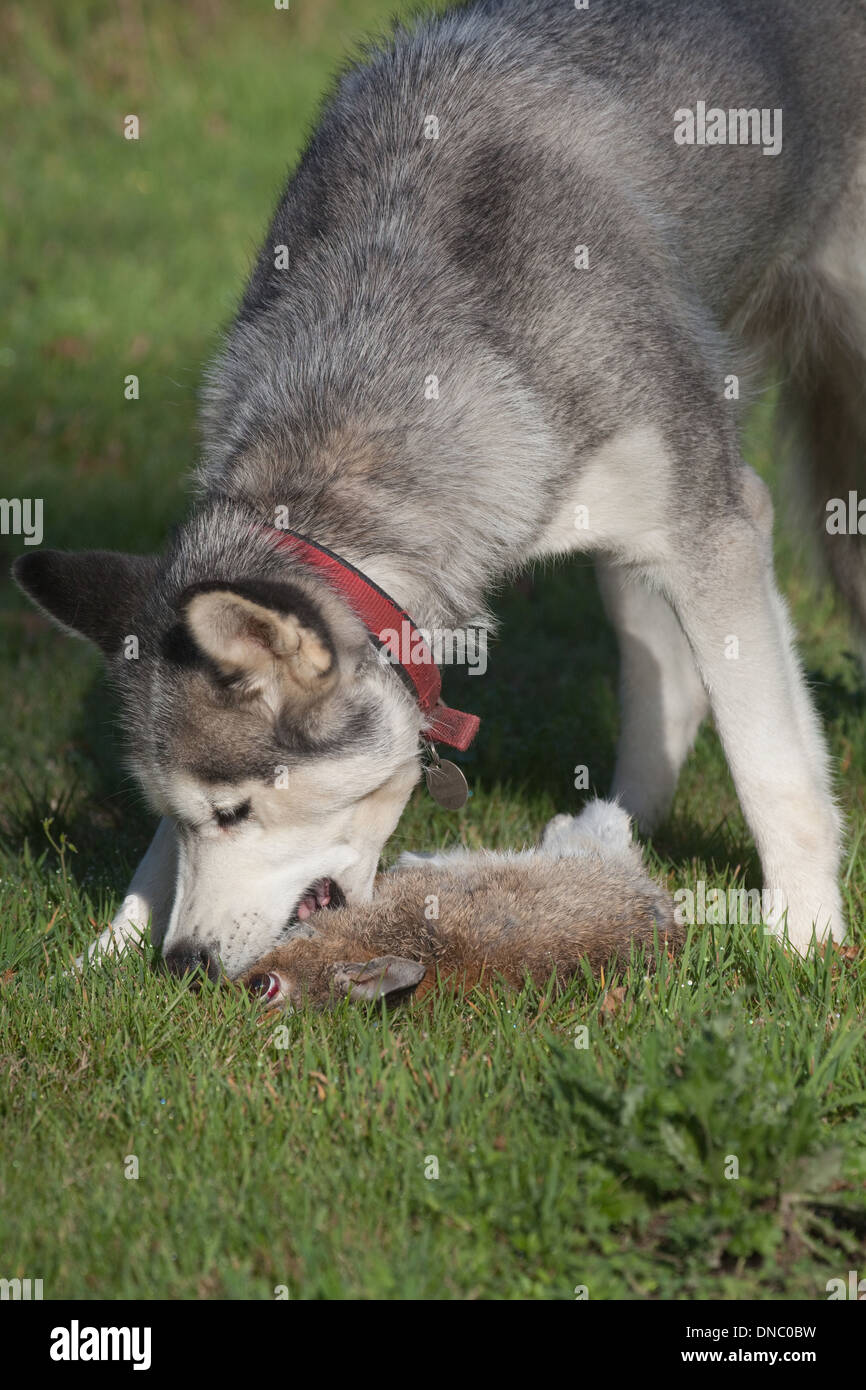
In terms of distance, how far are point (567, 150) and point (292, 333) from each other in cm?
86

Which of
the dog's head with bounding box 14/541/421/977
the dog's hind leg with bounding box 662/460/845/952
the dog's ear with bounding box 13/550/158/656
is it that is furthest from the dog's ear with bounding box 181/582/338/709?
the dog's hind leg with bounding box 662/460/845/952

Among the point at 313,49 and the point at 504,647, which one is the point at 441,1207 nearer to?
the point at 504,647

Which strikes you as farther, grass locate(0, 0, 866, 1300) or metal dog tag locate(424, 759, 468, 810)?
metal dog tag locate(424, 759, 468, 810)

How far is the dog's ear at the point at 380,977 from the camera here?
314 cm

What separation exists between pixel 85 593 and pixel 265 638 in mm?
642

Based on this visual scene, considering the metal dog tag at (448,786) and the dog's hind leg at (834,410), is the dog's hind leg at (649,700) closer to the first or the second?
the dog's hind leg at (834,410)

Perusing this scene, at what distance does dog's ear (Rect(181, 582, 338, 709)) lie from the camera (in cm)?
299

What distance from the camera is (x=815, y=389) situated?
494 cm

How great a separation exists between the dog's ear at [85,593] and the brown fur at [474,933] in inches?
34.7

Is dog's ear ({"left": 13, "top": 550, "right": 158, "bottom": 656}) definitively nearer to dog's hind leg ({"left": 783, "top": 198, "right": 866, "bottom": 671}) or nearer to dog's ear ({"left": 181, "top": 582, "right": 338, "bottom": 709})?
dog's ear ({"left": 181, "top": 582, "right": 338, "bottom": 709})

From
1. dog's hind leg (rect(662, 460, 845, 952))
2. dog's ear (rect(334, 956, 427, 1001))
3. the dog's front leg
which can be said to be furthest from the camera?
the dog's front leg

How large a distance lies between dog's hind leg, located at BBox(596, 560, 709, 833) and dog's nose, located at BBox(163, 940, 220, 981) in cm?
175

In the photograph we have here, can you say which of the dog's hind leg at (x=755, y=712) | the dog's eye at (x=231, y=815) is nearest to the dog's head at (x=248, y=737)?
the dog's eye at (x=231, y=815)
